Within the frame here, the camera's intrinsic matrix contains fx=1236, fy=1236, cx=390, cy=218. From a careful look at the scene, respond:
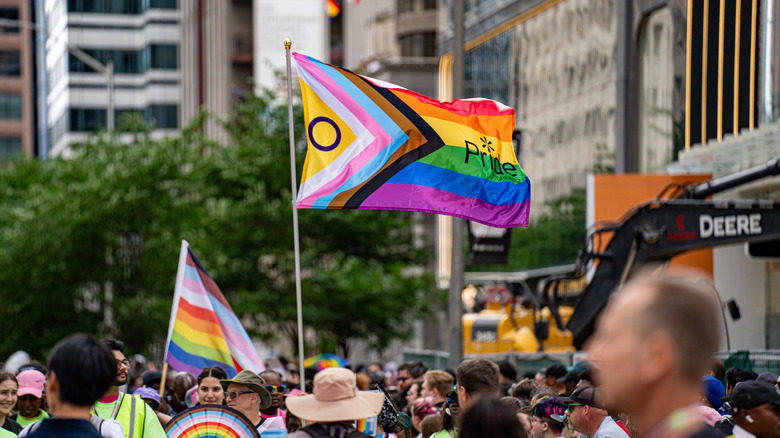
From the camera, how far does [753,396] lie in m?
5.57

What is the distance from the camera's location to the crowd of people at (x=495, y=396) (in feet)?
10.3

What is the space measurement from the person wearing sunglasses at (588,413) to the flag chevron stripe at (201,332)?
14.5ft

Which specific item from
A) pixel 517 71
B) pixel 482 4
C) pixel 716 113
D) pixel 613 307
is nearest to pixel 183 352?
pixel 613 307

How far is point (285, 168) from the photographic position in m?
30.7

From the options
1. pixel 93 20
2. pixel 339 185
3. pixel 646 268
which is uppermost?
pixel 93 20

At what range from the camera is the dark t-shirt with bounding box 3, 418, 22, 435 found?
8.10 meters

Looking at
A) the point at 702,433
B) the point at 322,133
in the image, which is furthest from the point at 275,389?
the point at 702,433

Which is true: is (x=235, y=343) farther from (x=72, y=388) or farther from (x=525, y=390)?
(x=72, y=388)

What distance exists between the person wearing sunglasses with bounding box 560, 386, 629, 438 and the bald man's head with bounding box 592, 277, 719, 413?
3943 millimetres

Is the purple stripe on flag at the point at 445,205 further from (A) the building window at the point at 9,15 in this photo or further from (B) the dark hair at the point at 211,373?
(A) the building window at the point at 9,15

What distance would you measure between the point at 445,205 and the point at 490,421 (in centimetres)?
640

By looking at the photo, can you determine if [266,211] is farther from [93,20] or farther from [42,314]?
[93,20]

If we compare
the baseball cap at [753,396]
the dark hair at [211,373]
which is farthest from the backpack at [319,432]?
the dark hair at [211,373]

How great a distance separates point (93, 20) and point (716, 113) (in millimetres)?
64435
